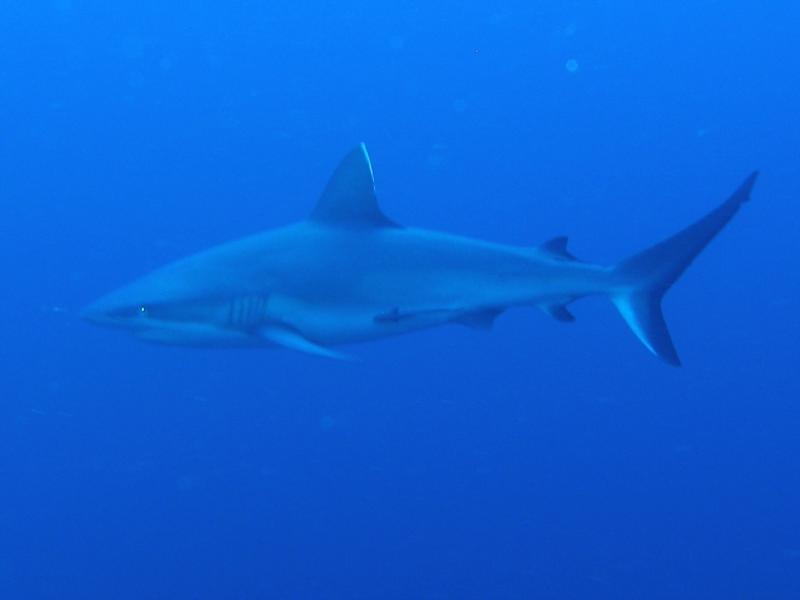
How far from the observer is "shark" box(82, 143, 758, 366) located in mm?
4590

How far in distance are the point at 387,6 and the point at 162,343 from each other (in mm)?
47393

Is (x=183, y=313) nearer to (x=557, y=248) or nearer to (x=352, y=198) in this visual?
(x=352, y=198)

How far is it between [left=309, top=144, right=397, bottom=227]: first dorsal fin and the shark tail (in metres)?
1.21

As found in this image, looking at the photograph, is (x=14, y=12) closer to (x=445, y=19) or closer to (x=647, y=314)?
(x=445, y=19)

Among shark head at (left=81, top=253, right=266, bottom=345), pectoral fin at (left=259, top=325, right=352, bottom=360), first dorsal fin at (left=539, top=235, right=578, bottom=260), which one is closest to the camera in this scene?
pectoral fin at (left=259, top=325, right=352, bottom=360)

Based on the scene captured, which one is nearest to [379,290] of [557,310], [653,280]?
[557,310]

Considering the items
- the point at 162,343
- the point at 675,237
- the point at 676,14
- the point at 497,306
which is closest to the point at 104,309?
the point at 162,343

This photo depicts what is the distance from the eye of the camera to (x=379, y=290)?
4.62 metres

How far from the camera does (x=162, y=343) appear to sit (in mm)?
4711

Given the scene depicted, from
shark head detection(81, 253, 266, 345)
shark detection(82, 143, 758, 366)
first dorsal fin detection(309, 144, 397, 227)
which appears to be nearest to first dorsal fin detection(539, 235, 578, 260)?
shark detection(82, 143, 758, 366)

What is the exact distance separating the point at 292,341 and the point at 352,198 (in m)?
0.85

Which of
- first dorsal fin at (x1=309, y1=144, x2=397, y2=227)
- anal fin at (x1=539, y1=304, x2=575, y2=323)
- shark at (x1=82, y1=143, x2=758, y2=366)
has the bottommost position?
anal fin at (x1=539, y1=304, x2=575, y2=323)

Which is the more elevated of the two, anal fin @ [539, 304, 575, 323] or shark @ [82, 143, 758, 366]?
shark @ [82, 143, 758, 366]

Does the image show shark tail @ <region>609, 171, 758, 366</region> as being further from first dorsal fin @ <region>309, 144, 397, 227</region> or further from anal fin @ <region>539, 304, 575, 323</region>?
first dorsal fin @ <region>309, 144, 397, 227</region>
